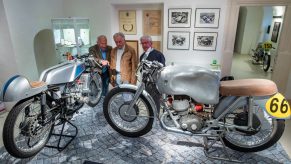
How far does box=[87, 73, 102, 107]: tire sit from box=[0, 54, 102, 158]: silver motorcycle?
41 centimetres

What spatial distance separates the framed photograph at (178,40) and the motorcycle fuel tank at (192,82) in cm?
209

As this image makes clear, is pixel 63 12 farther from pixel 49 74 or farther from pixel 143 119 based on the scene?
pixel 143 119

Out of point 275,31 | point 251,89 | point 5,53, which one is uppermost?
point 275,31

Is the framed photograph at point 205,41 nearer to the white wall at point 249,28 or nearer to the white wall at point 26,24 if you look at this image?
the white wall at point 26,24

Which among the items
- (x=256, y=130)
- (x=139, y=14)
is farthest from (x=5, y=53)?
(x=256, y=130)

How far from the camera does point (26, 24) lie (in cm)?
374

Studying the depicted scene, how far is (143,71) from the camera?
236 centimetres

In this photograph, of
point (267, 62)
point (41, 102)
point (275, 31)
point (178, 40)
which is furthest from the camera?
point (275, 31)

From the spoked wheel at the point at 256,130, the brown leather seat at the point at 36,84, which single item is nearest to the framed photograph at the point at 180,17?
the spoked wheel at the point at 256,130

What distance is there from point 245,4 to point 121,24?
2.57 metres

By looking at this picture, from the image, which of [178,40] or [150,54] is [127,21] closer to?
[178,40]

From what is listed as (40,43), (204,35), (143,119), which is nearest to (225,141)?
(143,119)

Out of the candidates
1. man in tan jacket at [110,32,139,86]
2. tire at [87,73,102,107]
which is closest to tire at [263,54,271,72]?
man in tan jacket at [110,32,139,86]

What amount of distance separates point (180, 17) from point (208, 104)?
2296 mm
